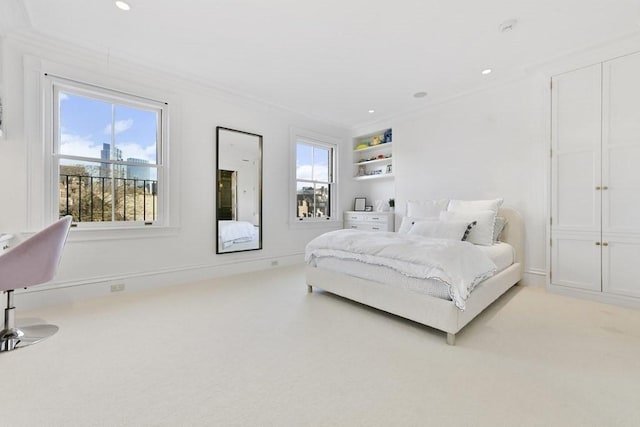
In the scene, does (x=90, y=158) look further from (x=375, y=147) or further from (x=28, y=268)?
(x=375, y=147)

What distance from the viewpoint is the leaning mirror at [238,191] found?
3.86 m

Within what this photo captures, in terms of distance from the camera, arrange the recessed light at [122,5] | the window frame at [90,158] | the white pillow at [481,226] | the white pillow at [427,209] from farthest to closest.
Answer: the white pillow at [427,209]
the white pillow at [481,226]
the window frame at [90,158]
the recessed light at [122,5]

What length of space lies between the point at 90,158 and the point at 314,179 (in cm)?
320

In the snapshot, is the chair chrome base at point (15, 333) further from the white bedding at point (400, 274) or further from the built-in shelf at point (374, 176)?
the built-in shelf at point (374, 176)

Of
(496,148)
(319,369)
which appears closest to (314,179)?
(496,148)

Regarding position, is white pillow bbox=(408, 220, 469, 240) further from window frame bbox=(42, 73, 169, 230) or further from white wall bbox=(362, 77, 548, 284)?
window frame bbox=(42, 73, 169, 230)

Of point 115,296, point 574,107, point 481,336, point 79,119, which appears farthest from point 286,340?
point 574,107

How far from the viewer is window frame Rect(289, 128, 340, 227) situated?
4656mm

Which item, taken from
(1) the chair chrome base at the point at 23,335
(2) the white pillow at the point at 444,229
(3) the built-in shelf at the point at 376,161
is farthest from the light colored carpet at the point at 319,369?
(3) the built-in shelf at the point at 376,161

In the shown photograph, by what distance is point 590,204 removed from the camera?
113 inches

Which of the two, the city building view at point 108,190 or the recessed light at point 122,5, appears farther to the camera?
A: the city building view at point 108,190

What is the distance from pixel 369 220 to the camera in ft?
16.5

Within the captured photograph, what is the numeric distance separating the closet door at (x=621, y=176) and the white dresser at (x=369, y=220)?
2.61 m

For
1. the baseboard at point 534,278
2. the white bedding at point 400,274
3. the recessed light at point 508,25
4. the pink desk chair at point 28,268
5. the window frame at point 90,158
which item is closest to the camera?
the pink desk chair at point 28,268
